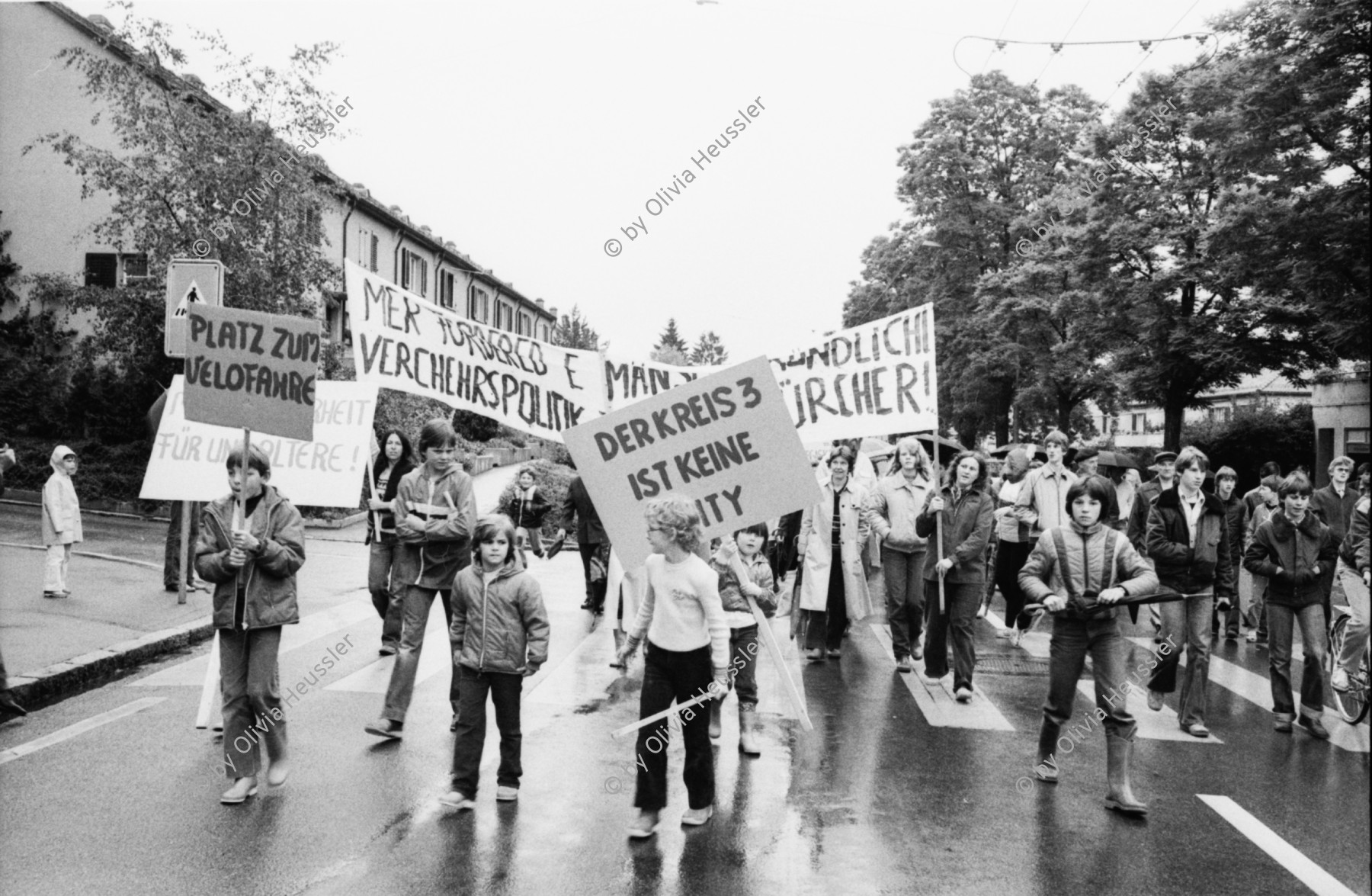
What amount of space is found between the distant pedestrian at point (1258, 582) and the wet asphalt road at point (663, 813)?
3461 mm

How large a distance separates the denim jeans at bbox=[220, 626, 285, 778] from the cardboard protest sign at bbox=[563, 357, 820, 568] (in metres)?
1.84

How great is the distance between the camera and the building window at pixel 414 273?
1743 inches

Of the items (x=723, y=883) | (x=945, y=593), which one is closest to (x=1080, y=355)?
(x=945, y=593)

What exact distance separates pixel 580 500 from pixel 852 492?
125 inches

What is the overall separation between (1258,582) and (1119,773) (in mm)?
6936

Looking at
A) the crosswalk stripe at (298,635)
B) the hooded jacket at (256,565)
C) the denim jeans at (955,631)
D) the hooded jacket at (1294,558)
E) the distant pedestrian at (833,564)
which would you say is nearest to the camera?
the hooded jacket at (256,565)

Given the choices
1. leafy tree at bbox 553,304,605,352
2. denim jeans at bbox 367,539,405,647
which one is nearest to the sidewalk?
denim jeans at bbox 367,539,405,647

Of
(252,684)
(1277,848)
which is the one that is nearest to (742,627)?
(252,684)

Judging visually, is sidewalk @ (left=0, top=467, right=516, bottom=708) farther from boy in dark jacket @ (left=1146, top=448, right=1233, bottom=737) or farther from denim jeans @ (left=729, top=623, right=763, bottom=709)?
boy in dark jacket @ (left=1146, top=448, right=1233, bottom=737)

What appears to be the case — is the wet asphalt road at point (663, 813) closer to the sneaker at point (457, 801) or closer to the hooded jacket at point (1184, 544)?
the sneaker at point (457, 801)

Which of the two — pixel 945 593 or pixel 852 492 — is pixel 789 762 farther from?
pixel 852 492

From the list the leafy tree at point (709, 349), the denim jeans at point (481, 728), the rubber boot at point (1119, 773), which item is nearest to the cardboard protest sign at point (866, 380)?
the rubber boot at point (1119, 773)

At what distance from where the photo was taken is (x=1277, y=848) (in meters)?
5.44

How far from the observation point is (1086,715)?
819 centimetres
